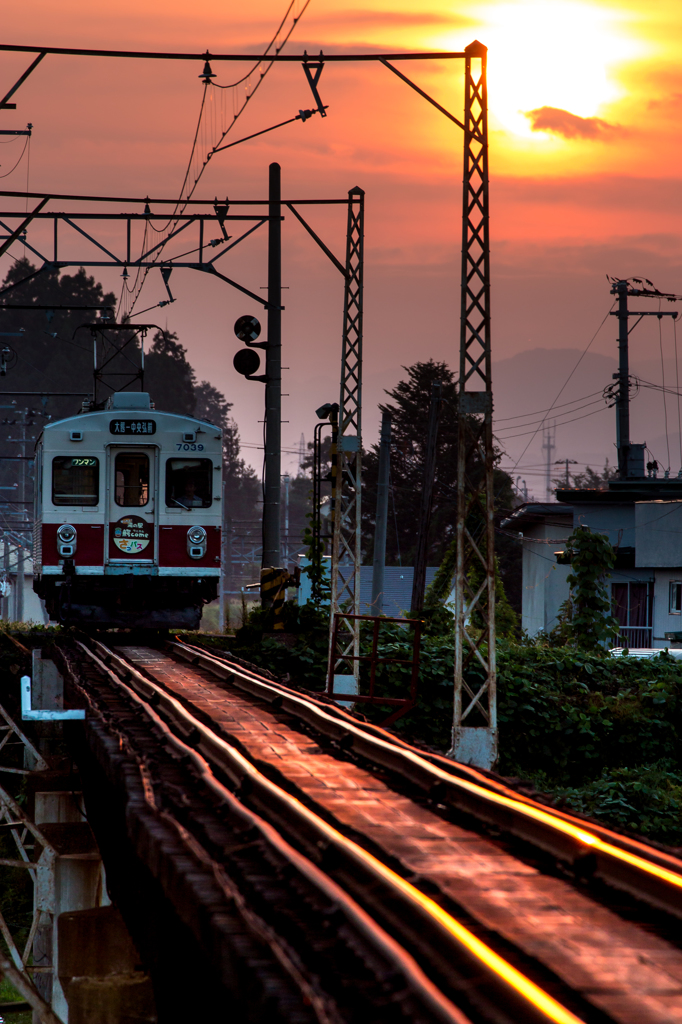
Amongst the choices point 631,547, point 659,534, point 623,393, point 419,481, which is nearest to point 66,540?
point 659,534

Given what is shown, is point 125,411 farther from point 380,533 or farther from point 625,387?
point 625,387

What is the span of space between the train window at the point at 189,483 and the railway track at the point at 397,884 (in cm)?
868

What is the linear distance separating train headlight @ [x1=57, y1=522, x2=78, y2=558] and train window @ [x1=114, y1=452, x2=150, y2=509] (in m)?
0.82

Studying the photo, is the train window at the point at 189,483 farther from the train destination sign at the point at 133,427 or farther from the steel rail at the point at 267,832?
the steel rail at the point at 267,832

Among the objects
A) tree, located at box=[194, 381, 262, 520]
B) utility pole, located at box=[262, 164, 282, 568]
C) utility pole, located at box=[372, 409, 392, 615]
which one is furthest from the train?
tree, located at box=[194, 381, 262, 520]

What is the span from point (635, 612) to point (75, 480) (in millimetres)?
19833

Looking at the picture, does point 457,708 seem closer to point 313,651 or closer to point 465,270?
point 465,270

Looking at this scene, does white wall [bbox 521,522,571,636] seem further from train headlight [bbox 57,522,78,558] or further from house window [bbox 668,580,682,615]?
train headlight [bbox 57,522,78,558]

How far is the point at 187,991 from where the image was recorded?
5.13 meters

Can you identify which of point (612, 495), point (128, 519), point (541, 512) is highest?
point (612, 495)

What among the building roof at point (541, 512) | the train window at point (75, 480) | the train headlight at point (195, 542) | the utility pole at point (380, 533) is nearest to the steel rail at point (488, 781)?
the train headlight at point (195, 542)

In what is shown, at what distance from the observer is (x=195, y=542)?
17500mm

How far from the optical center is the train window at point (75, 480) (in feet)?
56.7

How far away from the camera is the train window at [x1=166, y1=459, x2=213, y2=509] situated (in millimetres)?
17531
